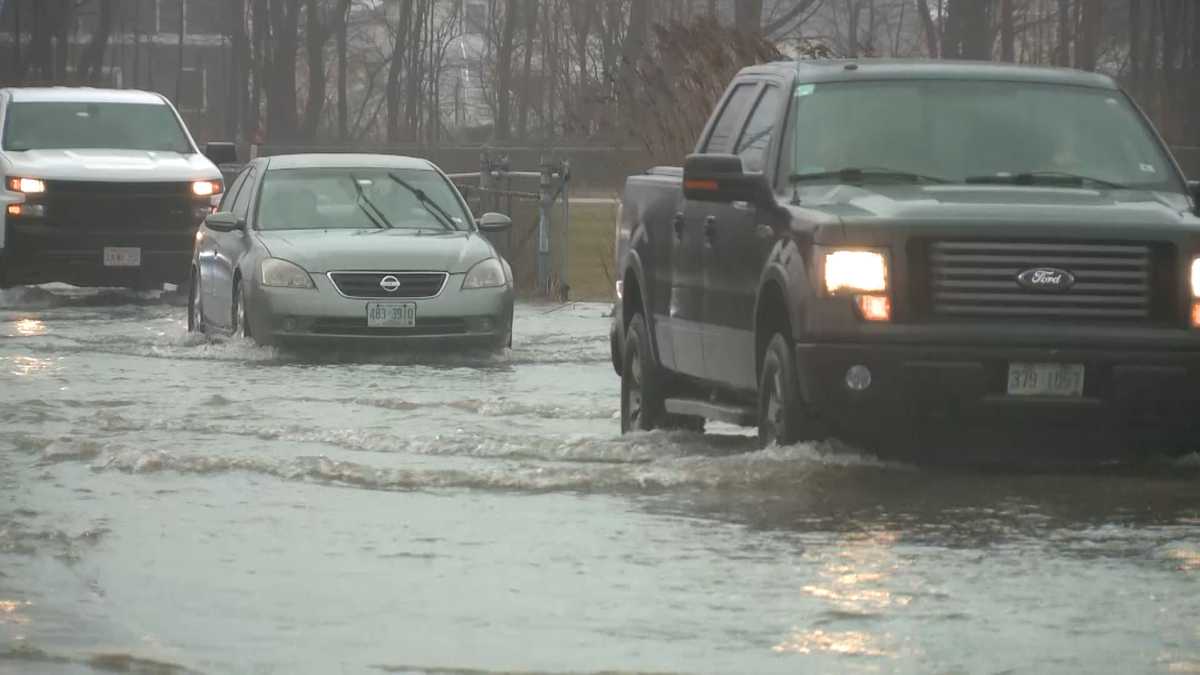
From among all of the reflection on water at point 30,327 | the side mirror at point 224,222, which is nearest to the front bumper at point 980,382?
the side mirror at point 224,222

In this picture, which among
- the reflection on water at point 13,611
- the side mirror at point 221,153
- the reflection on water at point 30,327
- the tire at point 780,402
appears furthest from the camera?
the side mirror at point 221,153

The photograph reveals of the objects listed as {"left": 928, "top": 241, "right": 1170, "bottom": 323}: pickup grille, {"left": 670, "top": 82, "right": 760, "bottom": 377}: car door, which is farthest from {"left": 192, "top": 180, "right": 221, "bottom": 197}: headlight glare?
{"left": 928, "top": 241, "right": 1170, "bottom": 323}: pickup grille

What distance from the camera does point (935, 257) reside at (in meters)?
11.0

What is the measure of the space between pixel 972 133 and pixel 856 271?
1482mm

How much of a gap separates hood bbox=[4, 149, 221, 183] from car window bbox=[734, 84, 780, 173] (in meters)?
14.1

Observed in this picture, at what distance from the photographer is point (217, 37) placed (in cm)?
9875

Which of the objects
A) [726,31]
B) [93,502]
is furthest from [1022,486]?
[726,31]

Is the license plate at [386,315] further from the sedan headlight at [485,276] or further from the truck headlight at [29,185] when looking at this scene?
the truck headlight at [29,185]

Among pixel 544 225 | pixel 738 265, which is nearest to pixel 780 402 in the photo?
pixel 738 265

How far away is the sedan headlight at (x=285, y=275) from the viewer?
742 inches

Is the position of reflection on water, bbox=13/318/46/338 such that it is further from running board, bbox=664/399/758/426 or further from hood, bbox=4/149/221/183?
running board, bbox=664/399/758/426

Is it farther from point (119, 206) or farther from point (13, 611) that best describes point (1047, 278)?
point (119, 206)

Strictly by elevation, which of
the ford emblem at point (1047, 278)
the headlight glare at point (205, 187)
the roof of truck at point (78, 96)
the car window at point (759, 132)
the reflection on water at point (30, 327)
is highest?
the car window at point (759, 132)

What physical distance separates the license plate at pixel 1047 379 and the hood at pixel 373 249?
8.59 m
